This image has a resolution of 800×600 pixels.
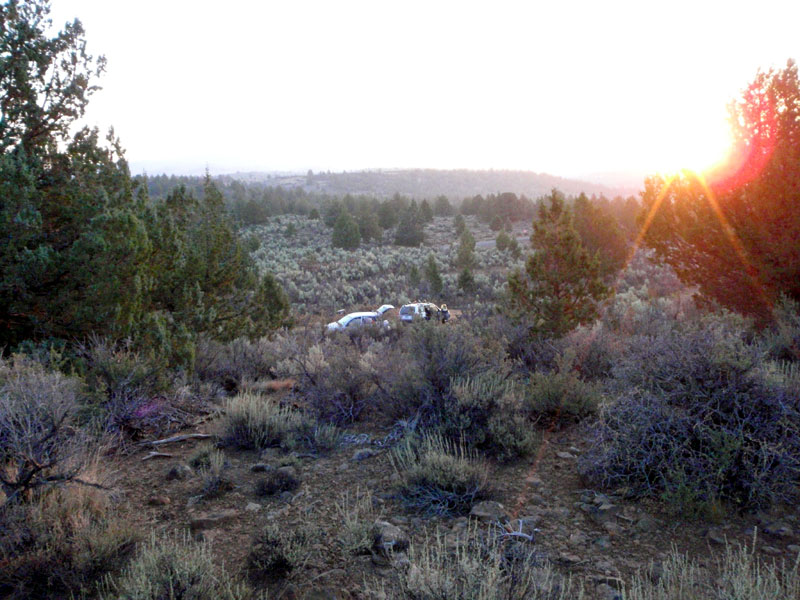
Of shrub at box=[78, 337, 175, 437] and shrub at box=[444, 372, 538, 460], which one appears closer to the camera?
shrub at box=[444, 372, 538, 460]

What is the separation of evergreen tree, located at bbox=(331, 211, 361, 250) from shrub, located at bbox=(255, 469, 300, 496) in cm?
4687

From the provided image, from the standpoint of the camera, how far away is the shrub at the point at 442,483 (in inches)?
165

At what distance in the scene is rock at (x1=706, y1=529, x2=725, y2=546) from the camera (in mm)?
3520

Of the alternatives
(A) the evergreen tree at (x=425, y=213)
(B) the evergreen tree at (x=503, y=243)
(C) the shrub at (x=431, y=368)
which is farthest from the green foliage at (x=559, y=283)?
(A) the evergreen tree at (x=425, y=213)

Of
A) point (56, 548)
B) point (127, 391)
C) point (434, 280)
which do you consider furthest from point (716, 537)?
point (434, 280)

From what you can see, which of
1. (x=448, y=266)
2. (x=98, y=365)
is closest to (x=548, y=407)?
(x=98, y=365)

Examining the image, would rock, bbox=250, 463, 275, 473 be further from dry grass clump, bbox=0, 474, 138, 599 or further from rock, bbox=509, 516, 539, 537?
rock, bbox=509, 516, 539, 537

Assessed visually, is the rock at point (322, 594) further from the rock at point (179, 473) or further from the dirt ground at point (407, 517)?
the rock at point (179, 473)

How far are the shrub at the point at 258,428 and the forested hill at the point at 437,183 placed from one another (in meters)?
131

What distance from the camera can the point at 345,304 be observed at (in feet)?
109

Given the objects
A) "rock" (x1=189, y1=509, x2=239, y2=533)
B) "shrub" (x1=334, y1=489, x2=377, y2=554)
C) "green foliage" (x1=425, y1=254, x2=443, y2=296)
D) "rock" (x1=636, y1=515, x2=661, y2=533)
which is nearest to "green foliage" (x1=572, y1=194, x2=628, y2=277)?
"green foliage" (x1=425, y1=254, x2=443, y2=296)

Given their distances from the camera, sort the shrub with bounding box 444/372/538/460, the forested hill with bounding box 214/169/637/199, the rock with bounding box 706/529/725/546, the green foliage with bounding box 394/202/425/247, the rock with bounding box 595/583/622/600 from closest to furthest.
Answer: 1. the rock with bounding box 595/583/622/600
2. the rock with bounding box 706/529/725/546
3. the shrub with bounding box 444/372/538/460
4. the green foliage with bounding box 394/202/425/247
5. the forested hill with bounding box 214/169/637/199

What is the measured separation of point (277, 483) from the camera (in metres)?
4.68

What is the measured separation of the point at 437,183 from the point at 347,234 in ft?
363
